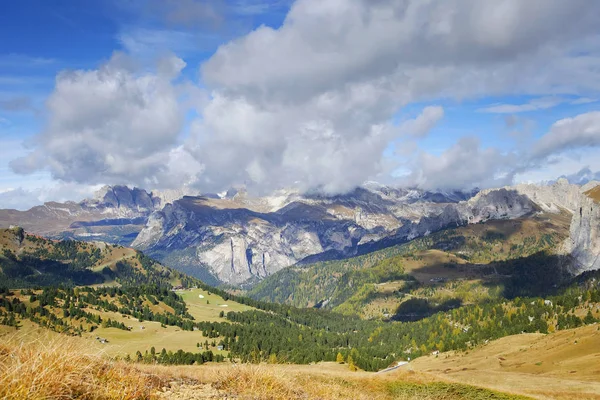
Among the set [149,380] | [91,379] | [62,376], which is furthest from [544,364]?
[62,376]

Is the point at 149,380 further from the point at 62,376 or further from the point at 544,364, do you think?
the point at 544,364

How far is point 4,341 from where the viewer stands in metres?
12.0

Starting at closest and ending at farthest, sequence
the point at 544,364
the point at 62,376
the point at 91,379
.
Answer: the point at 62,376 → the point at 91,379 → the point at 544,364

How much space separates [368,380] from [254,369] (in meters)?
21.2

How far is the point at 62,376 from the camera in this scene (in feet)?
27.5

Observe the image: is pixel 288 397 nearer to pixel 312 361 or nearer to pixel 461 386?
pixel 461 386

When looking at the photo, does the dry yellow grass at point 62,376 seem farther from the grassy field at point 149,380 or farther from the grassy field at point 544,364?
the grassy field at point 544,364

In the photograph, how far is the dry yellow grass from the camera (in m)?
7.65

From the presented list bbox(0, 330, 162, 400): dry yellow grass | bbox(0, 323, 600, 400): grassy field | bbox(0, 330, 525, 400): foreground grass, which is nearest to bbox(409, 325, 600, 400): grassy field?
bbox(0, 323, 600, 400): grassy field

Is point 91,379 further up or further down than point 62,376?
further down

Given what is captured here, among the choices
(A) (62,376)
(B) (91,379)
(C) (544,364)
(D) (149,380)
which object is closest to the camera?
(A) (62,376)

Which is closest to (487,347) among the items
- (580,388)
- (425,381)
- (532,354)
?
(532,354)

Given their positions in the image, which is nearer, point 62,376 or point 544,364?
point 62,376

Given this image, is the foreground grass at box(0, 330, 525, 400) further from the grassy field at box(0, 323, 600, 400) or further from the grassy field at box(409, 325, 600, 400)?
the grassy field at box(409, 325, 600, 400)
